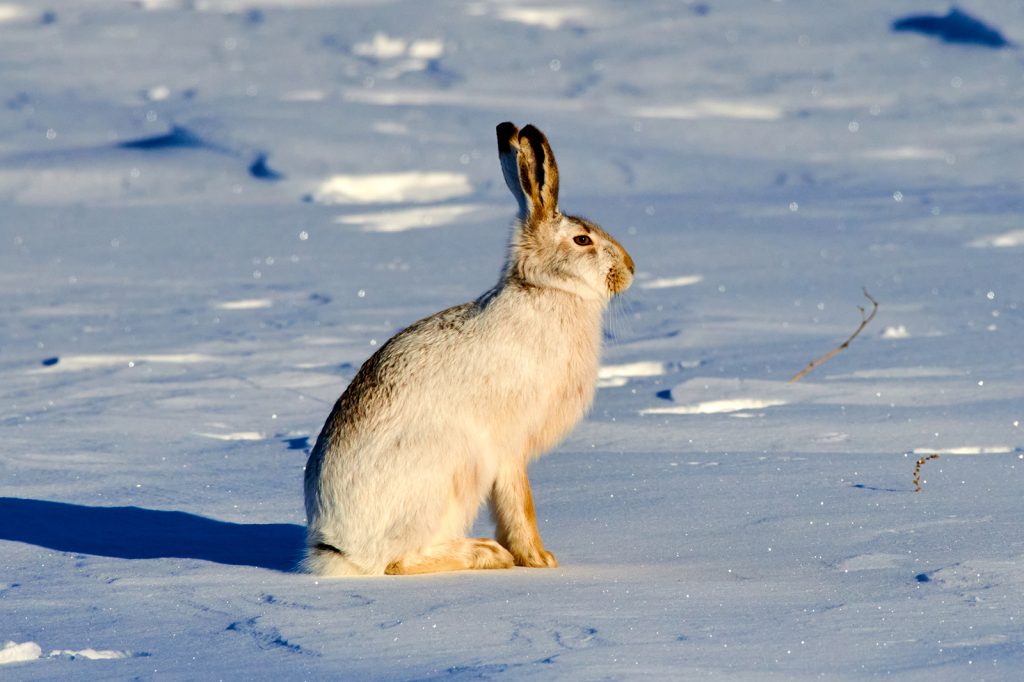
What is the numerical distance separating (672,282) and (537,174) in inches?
182

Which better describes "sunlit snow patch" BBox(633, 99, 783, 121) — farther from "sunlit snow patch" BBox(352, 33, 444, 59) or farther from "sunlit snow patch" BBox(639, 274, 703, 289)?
"sunlit snow patch" BBox(639, 274, 703, 289)

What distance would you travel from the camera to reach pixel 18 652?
127 inches

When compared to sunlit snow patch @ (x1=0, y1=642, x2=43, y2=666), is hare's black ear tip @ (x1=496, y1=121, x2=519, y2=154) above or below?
above

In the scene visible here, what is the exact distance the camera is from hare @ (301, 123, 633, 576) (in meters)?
4.03

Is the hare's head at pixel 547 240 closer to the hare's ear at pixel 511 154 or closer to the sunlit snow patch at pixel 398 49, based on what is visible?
the hare's ear at pixel 511 154

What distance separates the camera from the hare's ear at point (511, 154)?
4.29 meters

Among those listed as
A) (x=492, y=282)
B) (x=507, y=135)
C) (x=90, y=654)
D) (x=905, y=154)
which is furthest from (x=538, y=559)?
(x=905, y=154)

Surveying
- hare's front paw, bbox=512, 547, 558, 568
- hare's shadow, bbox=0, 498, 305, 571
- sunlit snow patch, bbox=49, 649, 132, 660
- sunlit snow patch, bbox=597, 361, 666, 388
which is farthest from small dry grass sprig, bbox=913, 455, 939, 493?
sunlit snow patch, bbox=49, 649, 132, 660

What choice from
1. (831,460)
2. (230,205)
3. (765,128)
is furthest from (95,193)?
(831,460)

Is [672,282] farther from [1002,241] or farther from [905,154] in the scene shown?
[905,154]

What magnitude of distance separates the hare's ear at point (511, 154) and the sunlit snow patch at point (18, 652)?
1.80 m

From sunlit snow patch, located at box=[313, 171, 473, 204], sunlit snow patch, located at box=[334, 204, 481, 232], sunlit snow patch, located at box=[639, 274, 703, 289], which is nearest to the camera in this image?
sunlit snow patch, located at box=[639, 274, 703, 289]

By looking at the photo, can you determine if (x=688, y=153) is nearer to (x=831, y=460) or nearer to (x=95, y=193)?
(x=95, y=193)

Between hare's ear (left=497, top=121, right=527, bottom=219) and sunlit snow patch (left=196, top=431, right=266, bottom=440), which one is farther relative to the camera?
sunlit snow patch (left=196, top=431, right=266, bottom=440)
